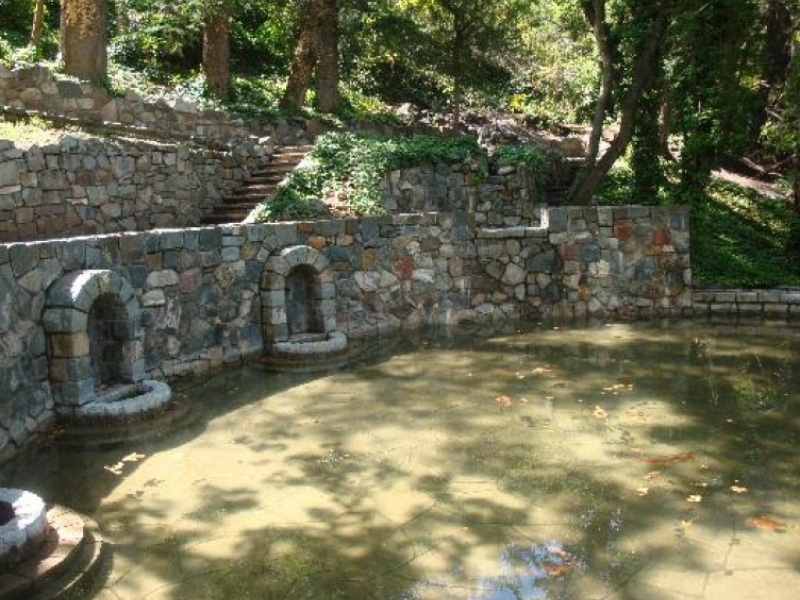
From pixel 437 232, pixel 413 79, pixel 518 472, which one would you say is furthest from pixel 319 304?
pixel 413 79

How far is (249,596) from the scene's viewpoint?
4.07 meters

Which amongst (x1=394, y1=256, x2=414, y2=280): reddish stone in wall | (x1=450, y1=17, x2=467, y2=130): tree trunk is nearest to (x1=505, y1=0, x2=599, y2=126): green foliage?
(x1=450, y1=17, x2=467, y2=130): tree trunk

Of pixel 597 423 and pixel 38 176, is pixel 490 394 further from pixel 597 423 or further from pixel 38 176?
pixel 38 176

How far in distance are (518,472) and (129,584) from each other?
2.76 metres

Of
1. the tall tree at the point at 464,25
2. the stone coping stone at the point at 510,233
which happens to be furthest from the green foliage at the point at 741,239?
the tall tree at the point at 464,25

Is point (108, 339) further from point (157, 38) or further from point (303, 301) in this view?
point (157, 38)

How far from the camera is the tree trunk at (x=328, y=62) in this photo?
18062 millimetres

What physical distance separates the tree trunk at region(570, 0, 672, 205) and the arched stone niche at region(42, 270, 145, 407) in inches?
390

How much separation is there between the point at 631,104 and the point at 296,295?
792 cm

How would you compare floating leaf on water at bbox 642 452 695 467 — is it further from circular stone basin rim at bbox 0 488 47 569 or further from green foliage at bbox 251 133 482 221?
green foliage at bbox 251 133 482 221

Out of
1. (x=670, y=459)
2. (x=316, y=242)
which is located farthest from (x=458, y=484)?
(x=316, y=242)

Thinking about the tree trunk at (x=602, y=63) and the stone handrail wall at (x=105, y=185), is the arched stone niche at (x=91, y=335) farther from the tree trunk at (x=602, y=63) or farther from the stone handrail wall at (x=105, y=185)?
the tree trunk at (x=602, y=63)

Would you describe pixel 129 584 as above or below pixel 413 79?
below

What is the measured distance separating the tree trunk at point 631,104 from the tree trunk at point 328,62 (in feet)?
22.3
